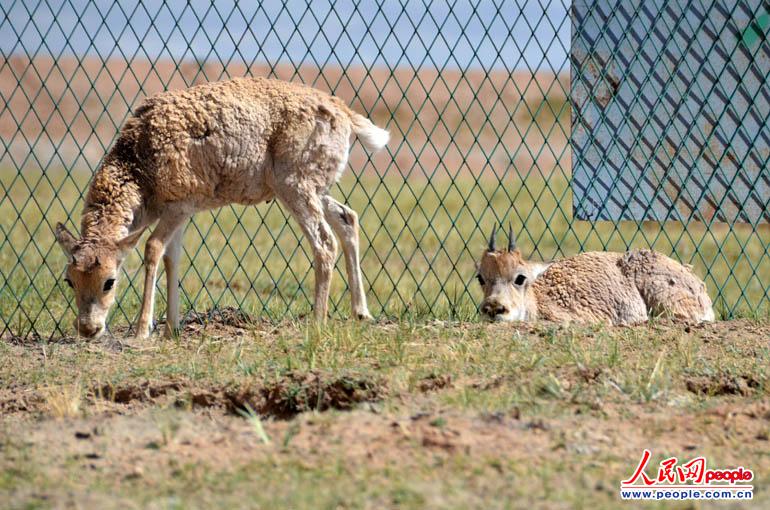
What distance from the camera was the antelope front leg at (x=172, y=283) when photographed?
7.88 m

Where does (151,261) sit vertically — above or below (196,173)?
below

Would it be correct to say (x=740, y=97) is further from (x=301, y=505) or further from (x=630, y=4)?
(x=301, y=505)

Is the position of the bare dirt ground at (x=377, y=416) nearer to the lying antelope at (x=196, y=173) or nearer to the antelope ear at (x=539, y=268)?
the lying antelope at (x=196, y=173)

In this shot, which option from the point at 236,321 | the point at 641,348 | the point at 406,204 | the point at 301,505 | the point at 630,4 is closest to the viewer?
the point at 301,505

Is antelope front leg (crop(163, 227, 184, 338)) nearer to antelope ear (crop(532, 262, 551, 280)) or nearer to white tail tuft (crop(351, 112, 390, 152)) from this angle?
white tail tuft (crop(351, 112, 390, 152))

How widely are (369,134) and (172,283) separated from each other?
1.77 m

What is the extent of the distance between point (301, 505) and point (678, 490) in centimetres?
150

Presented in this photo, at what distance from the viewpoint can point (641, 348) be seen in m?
6.76

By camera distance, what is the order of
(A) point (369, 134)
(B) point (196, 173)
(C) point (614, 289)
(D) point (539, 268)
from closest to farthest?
(B) point (196, 173) < (A) point (369, 134) < (D) point (539, 268) < (C) point (614, 289)

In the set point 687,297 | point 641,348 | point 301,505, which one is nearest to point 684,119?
point 687,297

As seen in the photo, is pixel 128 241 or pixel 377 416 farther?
pixel 128 241

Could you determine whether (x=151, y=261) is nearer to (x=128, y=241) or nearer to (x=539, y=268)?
(x=128, y=241)

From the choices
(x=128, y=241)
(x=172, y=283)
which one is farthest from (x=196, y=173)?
(x=172, y=283)

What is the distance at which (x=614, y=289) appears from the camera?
355 inches
